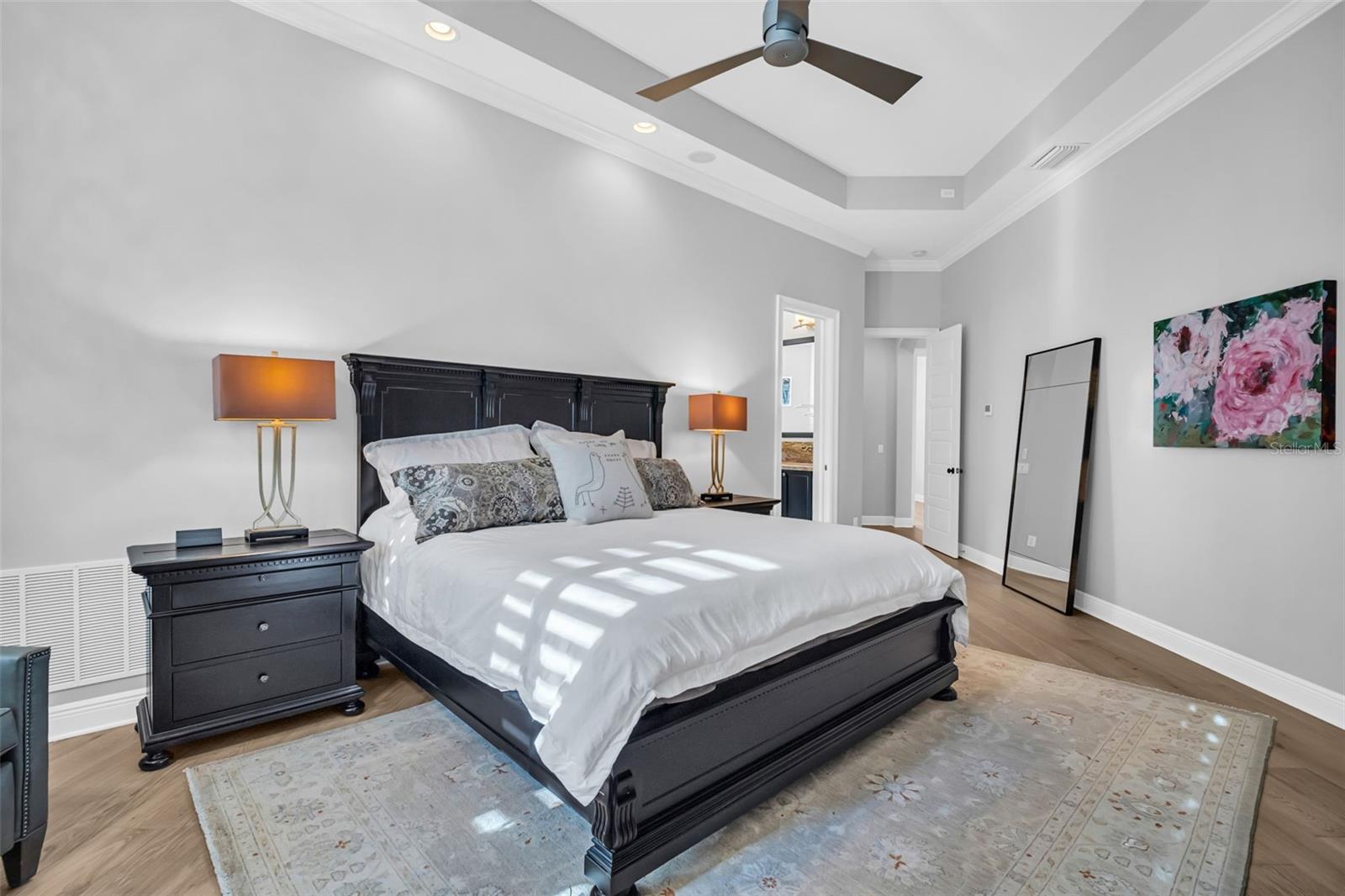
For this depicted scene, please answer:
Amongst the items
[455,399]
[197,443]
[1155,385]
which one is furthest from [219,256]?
[1155,385]

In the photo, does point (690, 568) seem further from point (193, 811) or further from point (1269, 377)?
point (1269, 377)

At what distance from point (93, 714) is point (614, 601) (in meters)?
2.36

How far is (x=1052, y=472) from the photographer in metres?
4.61

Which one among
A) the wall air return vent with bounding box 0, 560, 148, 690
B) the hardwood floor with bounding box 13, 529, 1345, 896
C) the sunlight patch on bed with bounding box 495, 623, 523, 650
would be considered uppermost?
the sunlight patch on bed with bounding box 495, 623, 523, 650

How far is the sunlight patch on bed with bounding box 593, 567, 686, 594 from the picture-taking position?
1797 mm

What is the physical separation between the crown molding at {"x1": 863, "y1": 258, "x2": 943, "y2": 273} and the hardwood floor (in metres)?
4.59

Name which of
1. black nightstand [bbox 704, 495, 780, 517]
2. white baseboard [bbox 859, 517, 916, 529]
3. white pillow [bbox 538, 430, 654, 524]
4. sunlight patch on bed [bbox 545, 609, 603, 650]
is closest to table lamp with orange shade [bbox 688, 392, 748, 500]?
black nightstand [bbox 704, 495, 780, 517]

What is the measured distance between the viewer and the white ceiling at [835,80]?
3055 millimetres

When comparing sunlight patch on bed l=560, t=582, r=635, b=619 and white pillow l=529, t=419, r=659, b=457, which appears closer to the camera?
sunlight patch on bed l=560, t=582, r=635, b=619

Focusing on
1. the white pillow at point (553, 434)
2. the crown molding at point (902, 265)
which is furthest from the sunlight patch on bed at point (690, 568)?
the crown molding at point (902, 265)

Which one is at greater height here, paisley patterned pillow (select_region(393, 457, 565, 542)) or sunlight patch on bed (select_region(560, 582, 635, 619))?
paisley patterned pillow (select_region(393, 457, 565, 542))

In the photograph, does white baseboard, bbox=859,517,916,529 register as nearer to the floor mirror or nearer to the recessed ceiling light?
the floor mirror

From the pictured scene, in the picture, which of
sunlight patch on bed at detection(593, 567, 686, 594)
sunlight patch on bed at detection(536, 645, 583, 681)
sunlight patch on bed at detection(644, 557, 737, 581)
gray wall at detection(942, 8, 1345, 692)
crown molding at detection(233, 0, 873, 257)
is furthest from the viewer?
crown molding at detection(233, 0, 873, 257)

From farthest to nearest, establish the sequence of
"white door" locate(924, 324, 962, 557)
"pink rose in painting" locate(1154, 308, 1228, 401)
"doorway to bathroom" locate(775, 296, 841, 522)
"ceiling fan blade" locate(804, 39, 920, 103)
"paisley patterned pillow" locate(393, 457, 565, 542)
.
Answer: "white door" locate(924, 324, 962, 557), "doorway to bathroom" locate(775, 296, 841, 522), "pink rose in painting" locate(1154, 308, 1228, 401), "paisley patterned pillow" locate(393, 457, 565, 542), "ceiling fan blade" locate(804, 39, 920, 103)
